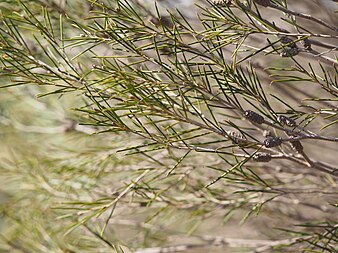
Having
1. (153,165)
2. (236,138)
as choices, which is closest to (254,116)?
(236,138)

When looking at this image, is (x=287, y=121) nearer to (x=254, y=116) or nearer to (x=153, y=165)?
(x=254, y=116)

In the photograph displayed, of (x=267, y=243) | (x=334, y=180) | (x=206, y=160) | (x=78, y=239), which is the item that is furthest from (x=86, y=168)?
(x=334, y=180)

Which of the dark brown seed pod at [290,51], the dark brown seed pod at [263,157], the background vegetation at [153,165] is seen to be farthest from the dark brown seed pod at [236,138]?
the background vegetation at [153,165]

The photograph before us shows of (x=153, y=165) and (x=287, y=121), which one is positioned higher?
(x=153, y=165)

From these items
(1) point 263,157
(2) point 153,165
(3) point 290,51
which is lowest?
(1) point 263,157

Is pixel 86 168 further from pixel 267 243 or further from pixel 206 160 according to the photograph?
pixel 267 243

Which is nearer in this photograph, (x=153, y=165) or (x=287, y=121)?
(x=287, y=121)

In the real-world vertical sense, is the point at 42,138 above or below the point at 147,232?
above

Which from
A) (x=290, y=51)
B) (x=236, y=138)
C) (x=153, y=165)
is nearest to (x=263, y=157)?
(x=236, y=138)

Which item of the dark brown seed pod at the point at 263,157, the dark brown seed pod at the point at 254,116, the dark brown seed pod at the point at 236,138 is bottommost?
the dark brown seed pod at the point at 263,157

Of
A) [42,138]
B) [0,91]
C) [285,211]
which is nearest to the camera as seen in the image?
[285,211]

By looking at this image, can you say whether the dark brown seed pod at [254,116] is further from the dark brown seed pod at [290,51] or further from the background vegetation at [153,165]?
the background vegetation at [153,165]
